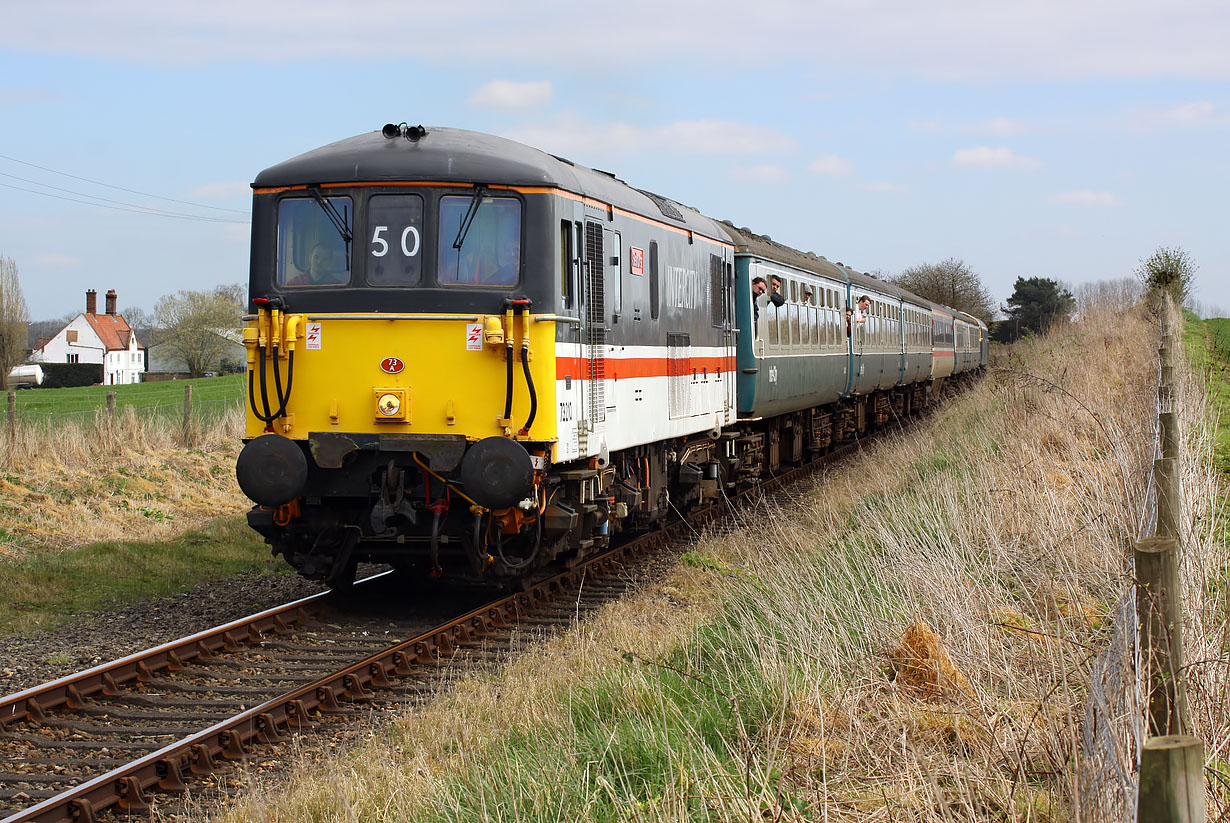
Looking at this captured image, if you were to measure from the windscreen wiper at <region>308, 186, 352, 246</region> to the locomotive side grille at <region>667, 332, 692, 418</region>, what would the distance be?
13.0ft

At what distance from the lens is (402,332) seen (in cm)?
881

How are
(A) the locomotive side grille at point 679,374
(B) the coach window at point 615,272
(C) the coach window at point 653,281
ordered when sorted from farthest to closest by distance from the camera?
(A) the locomotive side grille at point 679,374 → (C) the coach window at point 653,281 → (B) the coach window at point 615,272

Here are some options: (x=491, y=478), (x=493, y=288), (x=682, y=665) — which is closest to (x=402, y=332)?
(x=493, y=288)

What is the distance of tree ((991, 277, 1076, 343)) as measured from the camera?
241 feet

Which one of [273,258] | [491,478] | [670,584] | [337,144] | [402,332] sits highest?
[337,144]

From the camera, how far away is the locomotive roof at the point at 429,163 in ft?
29.0

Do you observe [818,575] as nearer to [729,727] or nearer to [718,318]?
[729,727]

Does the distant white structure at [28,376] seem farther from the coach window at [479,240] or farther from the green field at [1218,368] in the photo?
the coach window at [479,240]

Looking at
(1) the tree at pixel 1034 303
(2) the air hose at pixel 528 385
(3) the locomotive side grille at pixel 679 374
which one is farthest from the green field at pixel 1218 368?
(1) the tree at pixel 1034 303

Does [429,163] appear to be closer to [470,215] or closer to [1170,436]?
[470,215]

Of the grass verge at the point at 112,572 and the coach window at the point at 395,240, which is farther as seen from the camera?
the grass verge at the point at 112,572

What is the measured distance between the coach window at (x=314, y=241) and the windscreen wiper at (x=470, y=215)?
847 mm

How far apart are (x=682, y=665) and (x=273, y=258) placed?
15.0 ft

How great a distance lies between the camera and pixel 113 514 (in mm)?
13883
